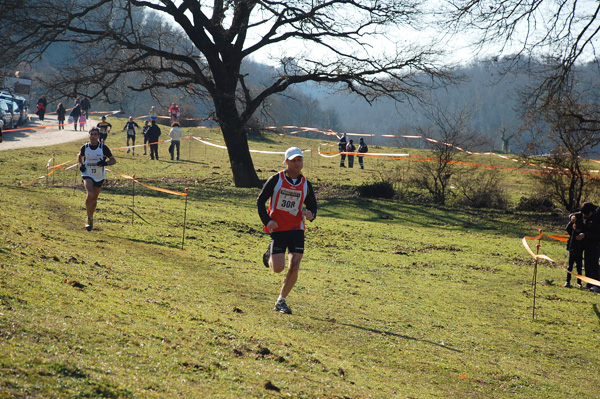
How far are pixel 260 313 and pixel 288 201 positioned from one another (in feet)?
5.17

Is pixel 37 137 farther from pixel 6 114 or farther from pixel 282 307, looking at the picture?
pixel 282 307

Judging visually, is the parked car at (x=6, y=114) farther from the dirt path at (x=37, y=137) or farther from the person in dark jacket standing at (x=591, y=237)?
the person in dark jacket standing at (x=591, y=237)

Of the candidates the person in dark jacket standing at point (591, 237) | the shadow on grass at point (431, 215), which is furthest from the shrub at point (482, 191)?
the person in dark jacket standing at point (591, 237)

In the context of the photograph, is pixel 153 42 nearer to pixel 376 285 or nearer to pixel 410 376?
pixel 376 285

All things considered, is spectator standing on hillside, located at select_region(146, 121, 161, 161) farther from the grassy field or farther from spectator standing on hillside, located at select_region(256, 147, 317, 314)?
spectator standing on hillside, located at select_region(256, 147, 317, 314)

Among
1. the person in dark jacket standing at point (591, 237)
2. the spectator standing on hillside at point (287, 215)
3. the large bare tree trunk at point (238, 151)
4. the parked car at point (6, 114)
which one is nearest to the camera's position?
the spectator standing on hillside at point (287, 215)

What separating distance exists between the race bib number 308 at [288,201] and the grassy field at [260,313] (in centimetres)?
145

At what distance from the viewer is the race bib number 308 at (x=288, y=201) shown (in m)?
8.33

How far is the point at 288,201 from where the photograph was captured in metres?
8.34

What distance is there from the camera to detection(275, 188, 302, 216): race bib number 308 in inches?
328

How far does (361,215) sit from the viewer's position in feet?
72.5

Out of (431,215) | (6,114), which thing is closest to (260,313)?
(431,215)

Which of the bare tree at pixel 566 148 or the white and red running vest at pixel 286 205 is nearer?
the white and red running vest at pixel 286 205

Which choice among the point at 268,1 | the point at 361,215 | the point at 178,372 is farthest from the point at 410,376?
the point at 268,1
